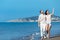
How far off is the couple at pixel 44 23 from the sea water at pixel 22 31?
0.16 meters

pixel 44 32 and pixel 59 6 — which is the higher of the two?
pixel 59 6

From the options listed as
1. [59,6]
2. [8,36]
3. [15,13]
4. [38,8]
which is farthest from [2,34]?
[59,6]

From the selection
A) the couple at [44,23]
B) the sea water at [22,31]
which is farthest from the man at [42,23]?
the sea water at [22,31]

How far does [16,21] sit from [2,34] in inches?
19.6

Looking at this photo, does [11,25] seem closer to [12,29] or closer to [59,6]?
[12,29]

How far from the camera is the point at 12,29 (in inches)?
297

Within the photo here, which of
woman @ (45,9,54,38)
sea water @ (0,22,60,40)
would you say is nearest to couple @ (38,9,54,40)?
woman @ (45,9,54,38)

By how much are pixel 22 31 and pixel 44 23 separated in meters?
0.65

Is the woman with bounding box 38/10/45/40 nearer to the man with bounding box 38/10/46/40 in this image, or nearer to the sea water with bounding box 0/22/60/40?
the man with bounding box 38/10/46/40

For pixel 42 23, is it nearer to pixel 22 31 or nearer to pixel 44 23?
pixel 44 23

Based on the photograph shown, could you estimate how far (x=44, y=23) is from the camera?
7297 millimetres

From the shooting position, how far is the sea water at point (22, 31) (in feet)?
24.5

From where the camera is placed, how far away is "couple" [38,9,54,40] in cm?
726

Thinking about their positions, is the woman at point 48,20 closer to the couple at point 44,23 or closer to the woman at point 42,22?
the couple at point 44,23
